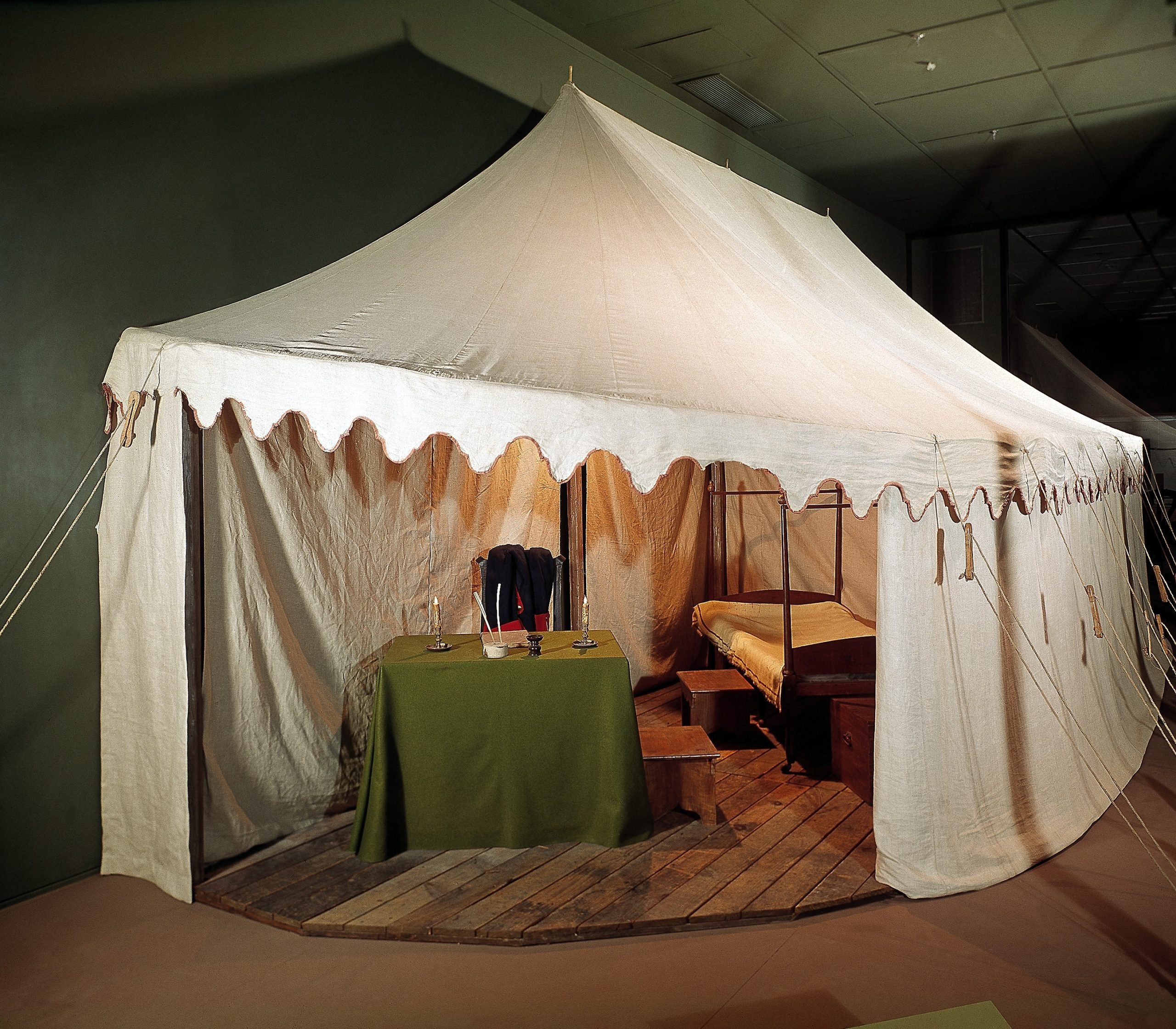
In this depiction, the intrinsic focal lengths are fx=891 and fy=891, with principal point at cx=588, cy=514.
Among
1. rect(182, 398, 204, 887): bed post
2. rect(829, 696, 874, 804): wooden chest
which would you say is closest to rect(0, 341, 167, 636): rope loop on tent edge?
rect(182, 398, 204, 887): bed post

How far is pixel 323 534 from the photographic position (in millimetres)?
3750

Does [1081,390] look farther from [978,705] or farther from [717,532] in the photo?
[978,705]

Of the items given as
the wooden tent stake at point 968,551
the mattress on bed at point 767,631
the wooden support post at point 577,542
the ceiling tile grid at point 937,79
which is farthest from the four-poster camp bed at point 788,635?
the ceiling tile grid at point 937,79

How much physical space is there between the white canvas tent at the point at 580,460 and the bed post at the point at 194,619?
0.03 metres

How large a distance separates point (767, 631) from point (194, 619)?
308 cm

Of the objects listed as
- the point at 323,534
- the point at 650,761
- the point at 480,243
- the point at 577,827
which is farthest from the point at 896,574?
the point at 323,534

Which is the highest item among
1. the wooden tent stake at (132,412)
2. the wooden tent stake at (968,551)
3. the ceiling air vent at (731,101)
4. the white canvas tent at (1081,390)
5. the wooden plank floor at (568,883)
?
the ceiling air vent at (731,101)

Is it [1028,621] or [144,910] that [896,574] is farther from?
[144,910]

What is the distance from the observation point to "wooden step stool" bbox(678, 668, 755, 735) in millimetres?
4578

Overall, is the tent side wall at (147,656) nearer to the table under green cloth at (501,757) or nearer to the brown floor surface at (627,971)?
the brown floor surface at (627,971)

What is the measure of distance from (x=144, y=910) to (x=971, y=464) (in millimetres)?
3068

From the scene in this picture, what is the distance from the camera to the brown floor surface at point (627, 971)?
2.39 metres

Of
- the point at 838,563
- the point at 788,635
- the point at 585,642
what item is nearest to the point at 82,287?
the point at 585,642

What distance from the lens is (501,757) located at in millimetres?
3264
